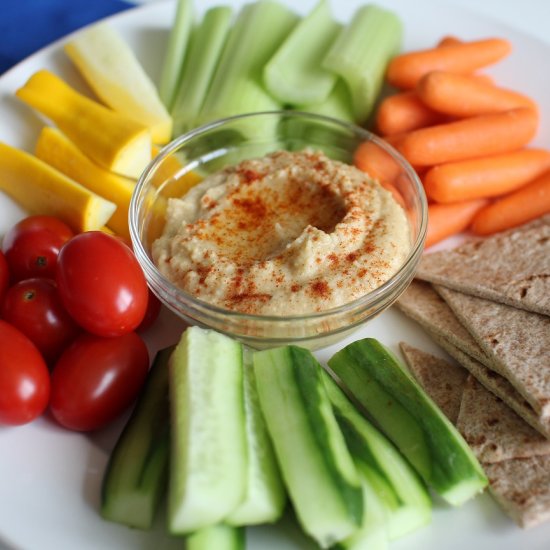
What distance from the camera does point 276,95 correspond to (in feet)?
13.0

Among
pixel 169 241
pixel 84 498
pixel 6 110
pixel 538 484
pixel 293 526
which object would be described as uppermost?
pixel 6 110

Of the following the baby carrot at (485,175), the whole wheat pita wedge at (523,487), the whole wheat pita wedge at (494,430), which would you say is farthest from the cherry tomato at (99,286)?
the baby carrot at (485,175)

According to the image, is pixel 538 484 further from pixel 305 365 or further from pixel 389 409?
pixel 305 365

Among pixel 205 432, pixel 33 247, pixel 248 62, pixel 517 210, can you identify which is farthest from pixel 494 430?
pixel 248 62

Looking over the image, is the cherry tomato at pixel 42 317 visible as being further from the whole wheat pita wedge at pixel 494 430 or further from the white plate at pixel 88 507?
the whole wheat pita wedge at pixel 494 430

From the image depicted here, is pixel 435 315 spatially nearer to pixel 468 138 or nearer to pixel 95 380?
pixel 468 138

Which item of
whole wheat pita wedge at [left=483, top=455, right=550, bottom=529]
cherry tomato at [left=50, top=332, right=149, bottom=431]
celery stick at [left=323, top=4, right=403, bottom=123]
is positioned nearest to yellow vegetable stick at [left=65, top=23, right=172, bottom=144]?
celery stick at [left=323, top=4, right=403, bottom=123]

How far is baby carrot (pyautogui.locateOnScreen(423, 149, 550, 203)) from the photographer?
12.1 ft

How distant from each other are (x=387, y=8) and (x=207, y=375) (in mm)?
2932

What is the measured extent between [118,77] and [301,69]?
3.15 ft

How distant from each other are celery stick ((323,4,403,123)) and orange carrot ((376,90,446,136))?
123 millimetres

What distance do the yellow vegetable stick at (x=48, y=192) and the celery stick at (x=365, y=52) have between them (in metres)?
1.44

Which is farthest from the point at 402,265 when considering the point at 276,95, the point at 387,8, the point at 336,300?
the point at 387,8

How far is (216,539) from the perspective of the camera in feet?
7.34
